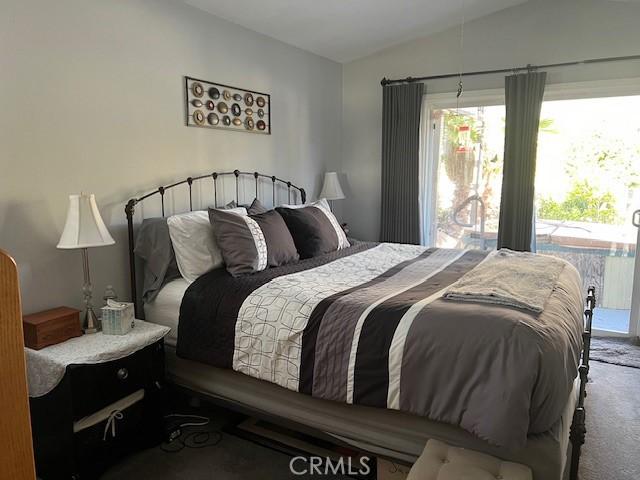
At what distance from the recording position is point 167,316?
2.63m

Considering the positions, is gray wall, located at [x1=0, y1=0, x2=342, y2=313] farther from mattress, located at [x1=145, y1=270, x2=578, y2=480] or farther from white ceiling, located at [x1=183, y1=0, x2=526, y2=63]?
mattress, located at [x1=145, y1=270, x2=578, y2=480]

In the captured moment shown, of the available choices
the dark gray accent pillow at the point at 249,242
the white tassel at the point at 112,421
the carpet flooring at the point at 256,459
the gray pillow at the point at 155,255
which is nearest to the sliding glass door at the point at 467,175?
the carpet flooring at the point at 256,459

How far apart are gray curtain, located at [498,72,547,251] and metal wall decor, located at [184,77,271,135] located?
2.03 m

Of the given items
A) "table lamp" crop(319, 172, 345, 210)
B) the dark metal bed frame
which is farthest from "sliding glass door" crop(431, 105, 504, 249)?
the dark metal bed frame

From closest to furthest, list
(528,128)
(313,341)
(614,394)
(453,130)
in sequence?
1. (313,341)
2. (614,394)
3. (528,128)
4. (453,130)

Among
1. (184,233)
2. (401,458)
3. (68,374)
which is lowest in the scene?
(401,458)

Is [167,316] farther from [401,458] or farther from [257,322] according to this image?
[401,458]

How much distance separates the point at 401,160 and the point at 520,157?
1071 millimetres

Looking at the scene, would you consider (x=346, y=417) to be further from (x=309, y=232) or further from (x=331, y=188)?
(x=331, y=188)

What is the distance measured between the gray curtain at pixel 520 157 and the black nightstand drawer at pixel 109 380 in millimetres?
3031

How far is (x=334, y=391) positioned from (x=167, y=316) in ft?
3.62

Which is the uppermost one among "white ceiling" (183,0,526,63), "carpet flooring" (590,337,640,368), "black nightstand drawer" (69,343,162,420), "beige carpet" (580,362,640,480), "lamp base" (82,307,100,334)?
"white ceiling" (183,0,526,63)

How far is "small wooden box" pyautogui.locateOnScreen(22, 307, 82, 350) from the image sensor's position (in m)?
2.13

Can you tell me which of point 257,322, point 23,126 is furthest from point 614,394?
point 23,126
